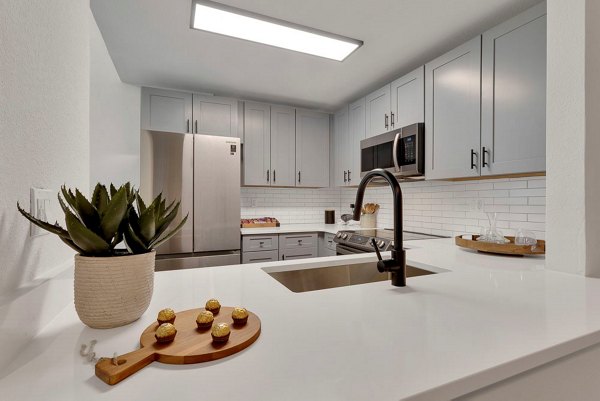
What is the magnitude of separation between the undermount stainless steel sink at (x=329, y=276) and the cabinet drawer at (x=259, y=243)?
5.50 feet

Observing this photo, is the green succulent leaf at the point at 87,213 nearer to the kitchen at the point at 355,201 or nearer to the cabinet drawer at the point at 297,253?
the kitchen at the point at 355,201

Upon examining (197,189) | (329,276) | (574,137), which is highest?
(574,137)

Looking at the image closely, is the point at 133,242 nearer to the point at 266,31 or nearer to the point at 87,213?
the point at 87,213

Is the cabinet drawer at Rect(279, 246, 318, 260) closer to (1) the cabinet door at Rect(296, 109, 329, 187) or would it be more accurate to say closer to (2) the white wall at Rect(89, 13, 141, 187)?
(1) the cabinet door at Rect(296, 109, 329, 187)

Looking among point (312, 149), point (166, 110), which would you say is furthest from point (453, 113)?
point (166, 110)

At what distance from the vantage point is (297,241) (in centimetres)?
321

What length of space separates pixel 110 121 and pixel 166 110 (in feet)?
1.67

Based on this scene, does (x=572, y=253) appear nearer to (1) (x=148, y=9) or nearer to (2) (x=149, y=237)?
(2) (x=149, y=237)

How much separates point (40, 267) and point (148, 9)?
70.1 inches

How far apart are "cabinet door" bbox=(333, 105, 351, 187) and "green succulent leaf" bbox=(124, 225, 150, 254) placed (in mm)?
2959

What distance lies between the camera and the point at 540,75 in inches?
64.0

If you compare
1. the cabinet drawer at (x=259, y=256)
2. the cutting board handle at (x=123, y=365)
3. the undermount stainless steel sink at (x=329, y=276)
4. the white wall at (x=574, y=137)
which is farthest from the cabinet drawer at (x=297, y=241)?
the cutting board handle at (x=123, y=365)

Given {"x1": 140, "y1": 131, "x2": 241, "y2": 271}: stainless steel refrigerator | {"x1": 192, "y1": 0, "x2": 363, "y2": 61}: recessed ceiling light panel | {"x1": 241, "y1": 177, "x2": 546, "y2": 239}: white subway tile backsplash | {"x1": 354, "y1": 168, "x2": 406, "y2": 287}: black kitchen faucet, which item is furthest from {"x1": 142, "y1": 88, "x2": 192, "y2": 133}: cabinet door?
{"x1": 354, "y1": 168, "x2": 406, "y2": 287}: black kitchen faucet

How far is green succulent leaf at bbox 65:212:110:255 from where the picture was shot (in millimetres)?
573
